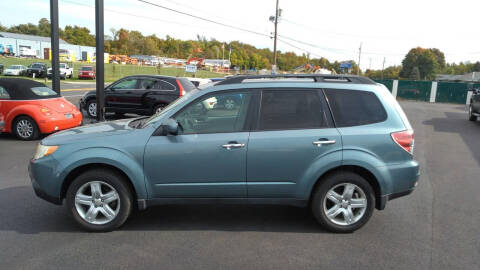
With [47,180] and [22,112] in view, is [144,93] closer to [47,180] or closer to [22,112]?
[22,112]

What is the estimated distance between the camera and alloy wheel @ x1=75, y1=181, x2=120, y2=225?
453cm

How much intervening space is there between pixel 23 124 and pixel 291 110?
7.99m

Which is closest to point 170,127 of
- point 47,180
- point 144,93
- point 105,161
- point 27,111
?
point 105,161

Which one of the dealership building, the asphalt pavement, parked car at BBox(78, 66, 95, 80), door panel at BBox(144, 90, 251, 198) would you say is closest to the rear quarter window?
door panel at BBox(144, 90, 251, 198)

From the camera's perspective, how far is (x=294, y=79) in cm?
494

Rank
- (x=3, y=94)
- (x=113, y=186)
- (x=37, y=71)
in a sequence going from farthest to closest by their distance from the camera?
(x=37, y=71) < (x=3, y=94) < (x=113, y=186)

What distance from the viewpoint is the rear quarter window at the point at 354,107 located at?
15.2 feet

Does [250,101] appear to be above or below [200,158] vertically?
above

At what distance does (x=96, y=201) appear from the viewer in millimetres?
4547

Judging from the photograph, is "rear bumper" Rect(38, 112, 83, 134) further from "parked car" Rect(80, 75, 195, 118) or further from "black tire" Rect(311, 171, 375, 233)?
"black tire" Rect(311, 171, 375, 233)

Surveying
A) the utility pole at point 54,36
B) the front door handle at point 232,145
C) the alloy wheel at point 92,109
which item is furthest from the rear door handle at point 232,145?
the alloy wheel at point 92,109

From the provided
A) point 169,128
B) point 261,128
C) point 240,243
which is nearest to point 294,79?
point 261,128

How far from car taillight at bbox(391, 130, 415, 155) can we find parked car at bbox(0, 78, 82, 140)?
8.45 meters

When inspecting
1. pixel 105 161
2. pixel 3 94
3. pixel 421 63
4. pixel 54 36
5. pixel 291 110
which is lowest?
pixel 105 161
